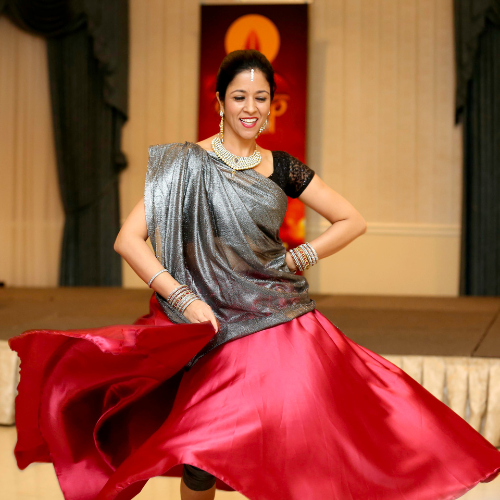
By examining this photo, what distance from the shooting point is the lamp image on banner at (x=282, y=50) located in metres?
4.69

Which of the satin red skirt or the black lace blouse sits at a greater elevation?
the black lace blouse

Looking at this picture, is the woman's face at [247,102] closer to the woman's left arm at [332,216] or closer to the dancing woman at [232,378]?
the dancing woman at [232,378]

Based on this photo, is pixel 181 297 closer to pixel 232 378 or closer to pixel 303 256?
pixel 232 378

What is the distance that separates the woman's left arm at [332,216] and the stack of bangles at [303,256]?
0.01 metres

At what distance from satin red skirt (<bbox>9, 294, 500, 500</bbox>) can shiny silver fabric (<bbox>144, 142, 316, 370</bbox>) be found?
0.06 metres

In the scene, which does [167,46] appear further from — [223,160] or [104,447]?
[104,447]

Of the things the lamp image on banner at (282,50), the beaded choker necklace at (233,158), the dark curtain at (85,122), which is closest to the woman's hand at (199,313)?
the beaded choker necklace at (233,158)

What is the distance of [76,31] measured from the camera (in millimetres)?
5027

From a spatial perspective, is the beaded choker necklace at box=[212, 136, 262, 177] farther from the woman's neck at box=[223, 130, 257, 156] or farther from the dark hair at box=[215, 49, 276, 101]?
the dark hair at box=[215, 49, 276, 101]

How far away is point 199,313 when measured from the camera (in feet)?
4.08

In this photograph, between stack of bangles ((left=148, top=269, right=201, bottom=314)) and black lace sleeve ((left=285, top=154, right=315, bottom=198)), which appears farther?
black lace sleeve ((left=285, top=154, right=315, bottom=198))

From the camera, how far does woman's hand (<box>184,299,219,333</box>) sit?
1235mm

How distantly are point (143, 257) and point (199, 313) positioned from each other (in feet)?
0.63

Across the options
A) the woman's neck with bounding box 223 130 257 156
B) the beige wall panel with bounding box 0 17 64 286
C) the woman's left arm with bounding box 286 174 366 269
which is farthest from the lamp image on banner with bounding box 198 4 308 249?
the woman's neck with bounding box 223 130 257 156
